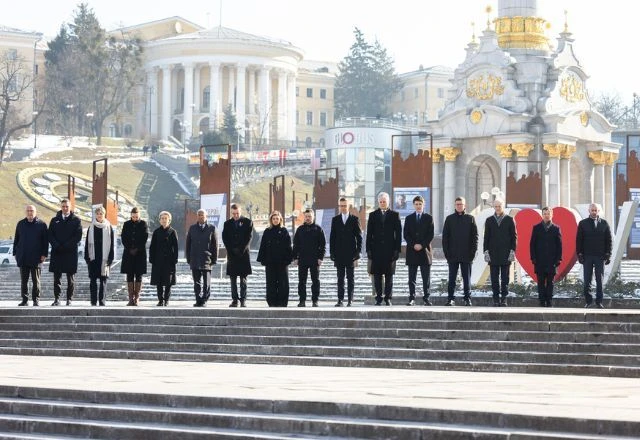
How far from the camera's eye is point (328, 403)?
12.3m

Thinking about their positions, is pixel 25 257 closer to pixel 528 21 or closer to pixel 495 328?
pixel 495 328

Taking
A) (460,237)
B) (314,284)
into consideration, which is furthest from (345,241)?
(460,237)

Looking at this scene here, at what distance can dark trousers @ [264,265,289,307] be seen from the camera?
22094 mm

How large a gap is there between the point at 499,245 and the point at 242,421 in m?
10.3

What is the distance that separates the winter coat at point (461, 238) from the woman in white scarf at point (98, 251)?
550cm

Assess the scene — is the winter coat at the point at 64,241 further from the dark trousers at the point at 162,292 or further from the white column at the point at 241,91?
the white column at the point at 241,91

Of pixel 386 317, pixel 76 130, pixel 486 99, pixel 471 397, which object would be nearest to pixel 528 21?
pixel 486 99

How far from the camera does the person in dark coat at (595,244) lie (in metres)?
21.6

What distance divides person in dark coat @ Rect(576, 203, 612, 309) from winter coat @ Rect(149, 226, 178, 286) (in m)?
6.30

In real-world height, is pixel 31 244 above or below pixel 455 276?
above

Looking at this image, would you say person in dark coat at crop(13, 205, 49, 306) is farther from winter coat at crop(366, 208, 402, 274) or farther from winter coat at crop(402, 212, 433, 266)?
winter coat at crop(402, 212, 433, 266)

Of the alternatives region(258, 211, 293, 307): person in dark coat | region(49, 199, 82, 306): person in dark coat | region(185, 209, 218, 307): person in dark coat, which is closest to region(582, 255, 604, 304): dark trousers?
region(258, 211, 293, 307): person in dark coat

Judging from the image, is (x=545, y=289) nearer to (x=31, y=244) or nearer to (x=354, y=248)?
(x=354, y=248)

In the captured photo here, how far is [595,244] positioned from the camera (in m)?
21.7
